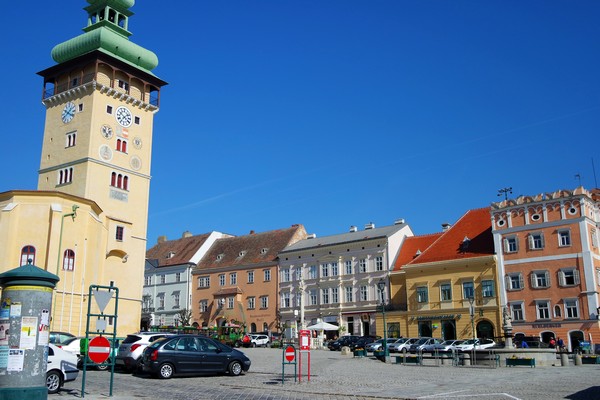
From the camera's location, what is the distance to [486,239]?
55031 millimetres

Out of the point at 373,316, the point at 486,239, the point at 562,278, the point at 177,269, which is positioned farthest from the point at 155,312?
the point at 562,278

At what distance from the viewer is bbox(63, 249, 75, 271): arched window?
147ft

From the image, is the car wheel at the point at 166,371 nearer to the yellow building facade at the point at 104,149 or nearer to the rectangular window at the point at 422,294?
the yellow building facade at the point at 104,149

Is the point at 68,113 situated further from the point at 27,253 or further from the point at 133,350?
the point at 133,350

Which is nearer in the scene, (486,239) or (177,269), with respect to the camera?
(486,239)

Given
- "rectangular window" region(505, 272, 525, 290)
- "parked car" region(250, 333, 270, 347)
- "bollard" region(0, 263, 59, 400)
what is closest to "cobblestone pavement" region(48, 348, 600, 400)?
"bollard" region(0, 263, 59, 400)

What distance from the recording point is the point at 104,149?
5397cm

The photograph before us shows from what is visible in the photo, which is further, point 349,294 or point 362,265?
point 349,294

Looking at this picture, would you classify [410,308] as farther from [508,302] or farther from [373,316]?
[508,302]

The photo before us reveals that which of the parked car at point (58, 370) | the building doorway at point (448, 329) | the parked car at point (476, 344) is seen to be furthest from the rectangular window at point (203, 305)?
the parked car at point (58, 370)

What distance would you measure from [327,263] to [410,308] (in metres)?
11.9

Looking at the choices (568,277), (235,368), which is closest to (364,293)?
(568,277)

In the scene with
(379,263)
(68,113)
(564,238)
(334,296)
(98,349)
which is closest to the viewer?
(98,349)

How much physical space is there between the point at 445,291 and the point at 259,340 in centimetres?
1748
